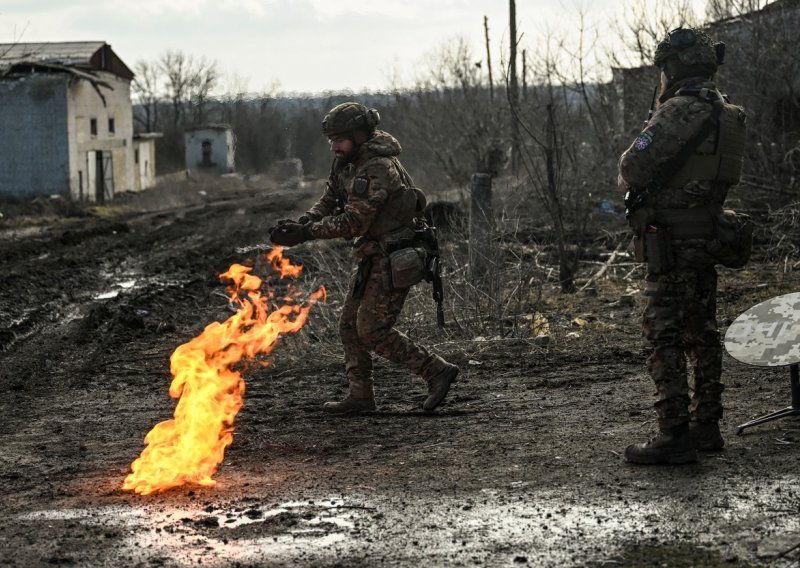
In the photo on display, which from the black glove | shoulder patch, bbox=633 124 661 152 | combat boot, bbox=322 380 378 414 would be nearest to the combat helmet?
shoulder patch, bbox=633 124 661 152

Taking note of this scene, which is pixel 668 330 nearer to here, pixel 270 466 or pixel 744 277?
pixel 270 466

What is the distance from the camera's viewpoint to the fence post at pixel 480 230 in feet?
35.6

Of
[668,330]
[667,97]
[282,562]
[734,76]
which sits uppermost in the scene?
[734,76]

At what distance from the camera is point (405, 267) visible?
7215 millimetres

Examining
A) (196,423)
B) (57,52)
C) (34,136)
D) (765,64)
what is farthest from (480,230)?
(57,52)

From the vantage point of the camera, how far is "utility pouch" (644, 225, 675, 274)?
575 cm

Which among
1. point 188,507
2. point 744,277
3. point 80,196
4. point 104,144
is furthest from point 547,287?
point 104,144

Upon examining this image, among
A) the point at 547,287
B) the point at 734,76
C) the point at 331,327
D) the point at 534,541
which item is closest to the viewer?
the point at 534,541

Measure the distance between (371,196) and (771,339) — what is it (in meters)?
2.64

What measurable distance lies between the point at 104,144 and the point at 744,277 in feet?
116

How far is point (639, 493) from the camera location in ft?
17.1

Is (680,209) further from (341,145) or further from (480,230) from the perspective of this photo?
(480,230)

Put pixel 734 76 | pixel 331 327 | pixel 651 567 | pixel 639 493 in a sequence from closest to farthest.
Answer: pixel 651 567 → pixel 639 493 → pixel 331 327 → pixel 734 76

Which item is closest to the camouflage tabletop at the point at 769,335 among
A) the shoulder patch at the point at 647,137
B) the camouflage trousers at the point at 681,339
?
the camouflage trousers at the point at 681,339
